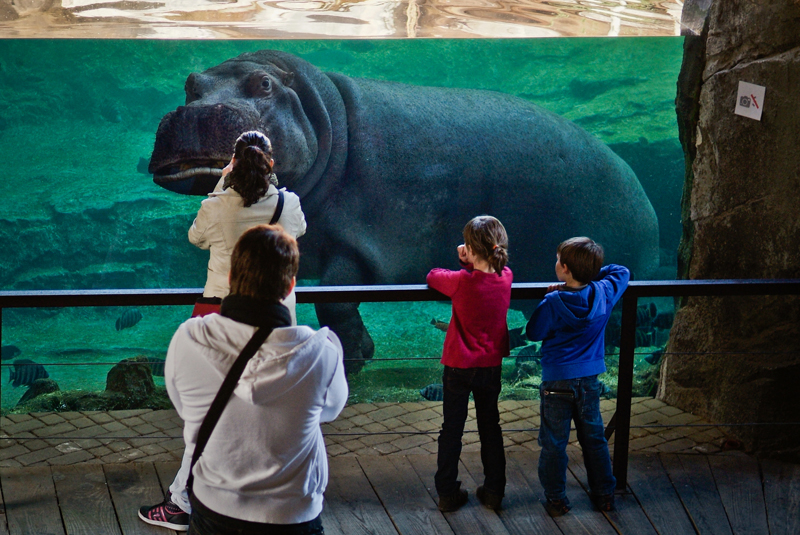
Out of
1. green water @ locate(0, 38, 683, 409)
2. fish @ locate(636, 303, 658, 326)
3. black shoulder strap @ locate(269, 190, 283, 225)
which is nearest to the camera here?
black shoulder strap @ locate(269, 190, 283, 225)

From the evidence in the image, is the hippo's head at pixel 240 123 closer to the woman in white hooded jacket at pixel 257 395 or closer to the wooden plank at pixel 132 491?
the wooden plank at pixel 132 491

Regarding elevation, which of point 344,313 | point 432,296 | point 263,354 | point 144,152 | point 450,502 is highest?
point 263,354

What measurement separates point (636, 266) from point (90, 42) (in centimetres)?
1352

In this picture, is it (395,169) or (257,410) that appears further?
(395,169)

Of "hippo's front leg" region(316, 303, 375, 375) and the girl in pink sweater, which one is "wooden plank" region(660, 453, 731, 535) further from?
"hippo's front leg" region(316, 303, 375, 375)

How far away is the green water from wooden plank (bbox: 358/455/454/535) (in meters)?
2.65

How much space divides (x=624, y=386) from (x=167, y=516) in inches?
70.8

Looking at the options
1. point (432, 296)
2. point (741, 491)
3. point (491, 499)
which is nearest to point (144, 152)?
point (432, 296)

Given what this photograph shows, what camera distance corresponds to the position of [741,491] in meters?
3.21

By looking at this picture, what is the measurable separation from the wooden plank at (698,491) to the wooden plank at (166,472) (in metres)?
2.07

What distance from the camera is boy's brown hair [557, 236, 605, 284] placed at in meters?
2.70

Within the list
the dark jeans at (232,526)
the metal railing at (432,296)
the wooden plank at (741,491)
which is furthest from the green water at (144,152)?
the dark jeans at (232,526)

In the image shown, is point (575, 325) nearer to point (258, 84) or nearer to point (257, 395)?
point (257, 395)

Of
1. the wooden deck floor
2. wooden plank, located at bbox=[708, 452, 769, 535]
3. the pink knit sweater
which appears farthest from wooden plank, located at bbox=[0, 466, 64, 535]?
wooden plank, located at bbox=[708, 452, 769, 535]
